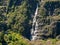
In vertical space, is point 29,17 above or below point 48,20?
below

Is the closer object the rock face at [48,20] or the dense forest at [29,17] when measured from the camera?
the rock face at [48,20]

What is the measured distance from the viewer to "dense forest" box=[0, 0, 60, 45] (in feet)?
464

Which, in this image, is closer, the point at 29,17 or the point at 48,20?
the point at 48,20

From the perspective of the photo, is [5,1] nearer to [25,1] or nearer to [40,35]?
[25,1]

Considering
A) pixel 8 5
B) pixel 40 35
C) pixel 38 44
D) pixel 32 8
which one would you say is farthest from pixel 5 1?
pixel 38 44

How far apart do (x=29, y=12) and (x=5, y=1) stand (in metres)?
22.0

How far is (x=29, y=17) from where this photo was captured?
154 m

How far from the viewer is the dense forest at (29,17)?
142 meters

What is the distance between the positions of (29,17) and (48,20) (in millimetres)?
13454

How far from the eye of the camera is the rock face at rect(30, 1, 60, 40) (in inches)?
5556

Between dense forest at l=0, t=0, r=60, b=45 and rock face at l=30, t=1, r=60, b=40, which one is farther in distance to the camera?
dense forest at l=0, t=0, r=60, b=45

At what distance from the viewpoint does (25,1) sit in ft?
522

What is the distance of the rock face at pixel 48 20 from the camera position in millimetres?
141125

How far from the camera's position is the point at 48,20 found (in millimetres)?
144375
